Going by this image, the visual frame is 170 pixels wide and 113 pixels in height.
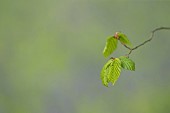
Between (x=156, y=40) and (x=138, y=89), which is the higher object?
(x=156, y=40)

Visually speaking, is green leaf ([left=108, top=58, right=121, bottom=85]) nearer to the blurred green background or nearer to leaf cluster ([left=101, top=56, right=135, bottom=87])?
leaf cluster ([left=101, top=56, right=135, bottom=87])

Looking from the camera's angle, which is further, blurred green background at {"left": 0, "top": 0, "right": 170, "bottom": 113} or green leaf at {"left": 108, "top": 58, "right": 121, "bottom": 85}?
blurred green background at {"left": 0, "top": 0, "right": 170, "bottom": 113}

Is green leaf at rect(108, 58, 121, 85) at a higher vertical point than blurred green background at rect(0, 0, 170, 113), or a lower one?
lower

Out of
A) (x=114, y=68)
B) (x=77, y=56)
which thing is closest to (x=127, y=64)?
(x=114, y=68)

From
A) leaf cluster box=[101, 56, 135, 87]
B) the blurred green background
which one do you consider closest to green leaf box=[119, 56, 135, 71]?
leaf cluster box=[101, 56, 135, 87]

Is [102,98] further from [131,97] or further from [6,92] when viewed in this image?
[6,92]

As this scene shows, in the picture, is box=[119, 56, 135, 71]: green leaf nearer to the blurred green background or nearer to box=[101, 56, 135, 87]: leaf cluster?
box=[101, 56, 135, 87]: leaf cluster

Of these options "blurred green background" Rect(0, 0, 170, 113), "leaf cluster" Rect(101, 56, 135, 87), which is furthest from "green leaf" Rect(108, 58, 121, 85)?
"blurred green background" Rect(0, 0, 170, 113)

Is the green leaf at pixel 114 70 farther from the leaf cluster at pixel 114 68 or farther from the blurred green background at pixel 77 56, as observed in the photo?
the blurred green background at pixel 77 56

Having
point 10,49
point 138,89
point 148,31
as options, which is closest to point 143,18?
point 148,31

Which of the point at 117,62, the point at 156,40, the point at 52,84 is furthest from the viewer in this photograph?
the point at 52,84
